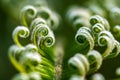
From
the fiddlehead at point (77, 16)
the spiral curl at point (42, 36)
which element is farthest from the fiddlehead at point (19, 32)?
the fiddlehead at point (77, 16)

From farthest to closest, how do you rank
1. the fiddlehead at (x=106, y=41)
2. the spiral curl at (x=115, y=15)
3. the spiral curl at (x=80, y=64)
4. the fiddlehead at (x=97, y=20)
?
1. the spiral curl at (x=115, y=15)
2. the fiddlehead at (x=97, y=20)
3. the fiddlehead at (x=106, y=41)
4. the spiral curl at (x=80, y=64)

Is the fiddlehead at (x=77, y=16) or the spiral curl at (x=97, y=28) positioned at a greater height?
the fiddlehead at (x=77, y=16)

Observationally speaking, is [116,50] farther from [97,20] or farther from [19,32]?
[19,32]

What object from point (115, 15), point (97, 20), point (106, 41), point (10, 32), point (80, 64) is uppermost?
point (10, 32)

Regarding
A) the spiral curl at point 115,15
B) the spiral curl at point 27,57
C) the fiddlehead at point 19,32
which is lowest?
the spiral curl at point 27,57

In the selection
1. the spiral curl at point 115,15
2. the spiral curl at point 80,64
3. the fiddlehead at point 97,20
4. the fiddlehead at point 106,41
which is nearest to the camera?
the spiral curl at point 80,64

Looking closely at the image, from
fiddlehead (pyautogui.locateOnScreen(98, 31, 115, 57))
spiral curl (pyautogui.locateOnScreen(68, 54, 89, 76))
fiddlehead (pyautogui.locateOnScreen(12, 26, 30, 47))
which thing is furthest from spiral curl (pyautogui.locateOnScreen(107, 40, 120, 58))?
fiddlehead (pyautogui.locateOnScreen(12, 26, 30, 47))

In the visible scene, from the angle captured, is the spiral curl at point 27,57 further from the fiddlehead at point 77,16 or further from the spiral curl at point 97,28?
the fiddlehead at point 77,16

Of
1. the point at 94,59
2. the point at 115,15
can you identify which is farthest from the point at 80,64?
the point at 115,15

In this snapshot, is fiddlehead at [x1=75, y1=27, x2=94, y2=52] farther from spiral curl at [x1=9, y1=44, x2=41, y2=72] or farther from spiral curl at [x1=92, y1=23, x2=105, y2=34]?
spiral curl at [x1=9, y1=44, x2=41, y2=72]
